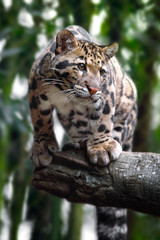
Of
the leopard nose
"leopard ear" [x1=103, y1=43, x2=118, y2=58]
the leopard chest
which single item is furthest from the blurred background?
the leopard nose

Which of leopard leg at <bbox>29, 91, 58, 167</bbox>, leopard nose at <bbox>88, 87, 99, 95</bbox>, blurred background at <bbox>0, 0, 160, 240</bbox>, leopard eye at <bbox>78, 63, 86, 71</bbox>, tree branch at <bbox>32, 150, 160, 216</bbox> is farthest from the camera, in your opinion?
blurred background at <bbox>0, 0, 160, 240</bbox>

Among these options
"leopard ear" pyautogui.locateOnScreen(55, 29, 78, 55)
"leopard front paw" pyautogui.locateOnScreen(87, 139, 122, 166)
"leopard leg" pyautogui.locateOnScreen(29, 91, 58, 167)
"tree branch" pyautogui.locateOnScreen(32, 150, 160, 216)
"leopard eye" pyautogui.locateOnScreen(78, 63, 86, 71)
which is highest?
"leopard ear" pyautogui.locateOnScreen(55, 29, 78, 55)

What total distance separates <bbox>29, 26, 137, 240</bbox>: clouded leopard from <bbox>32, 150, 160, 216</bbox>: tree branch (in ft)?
0.39

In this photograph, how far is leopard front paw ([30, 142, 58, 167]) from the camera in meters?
4.20

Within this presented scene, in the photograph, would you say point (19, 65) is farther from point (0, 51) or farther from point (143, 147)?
point (143, 147)

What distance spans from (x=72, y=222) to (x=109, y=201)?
409 centimetres

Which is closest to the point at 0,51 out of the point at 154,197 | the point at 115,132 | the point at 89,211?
the point at 115,132

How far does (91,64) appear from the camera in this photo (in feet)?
12.2

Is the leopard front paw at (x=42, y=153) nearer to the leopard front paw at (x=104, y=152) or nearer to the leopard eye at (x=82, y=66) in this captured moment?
the leopard front paw at (x=104, y=152)

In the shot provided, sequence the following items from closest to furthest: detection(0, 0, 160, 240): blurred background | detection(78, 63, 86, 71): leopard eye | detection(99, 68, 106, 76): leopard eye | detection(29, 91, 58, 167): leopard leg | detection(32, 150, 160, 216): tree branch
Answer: detection(32, 150, 160, 216): tree branch → detection(78, 63, 86, 71): leopard eye → detection(99, 68, 106, 76): leopard eye → detection(29, 91, 58, 167): leopard leg → detection(0, 0, 160, 240): blurred background

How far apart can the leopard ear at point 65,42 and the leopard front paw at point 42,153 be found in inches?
40.2

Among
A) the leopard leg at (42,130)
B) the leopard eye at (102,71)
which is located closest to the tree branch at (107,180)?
the leopard leg at (42,130)

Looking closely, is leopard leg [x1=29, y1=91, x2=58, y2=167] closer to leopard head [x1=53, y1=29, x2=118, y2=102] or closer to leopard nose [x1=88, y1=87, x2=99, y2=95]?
leopard head [x1=53, y1=29, x2=118, y2=102]

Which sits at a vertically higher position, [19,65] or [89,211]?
[19,65]
